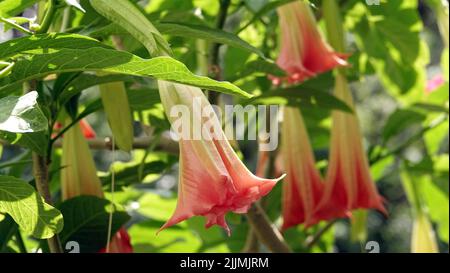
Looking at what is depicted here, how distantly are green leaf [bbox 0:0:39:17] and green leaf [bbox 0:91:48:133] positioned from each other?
0.19 m

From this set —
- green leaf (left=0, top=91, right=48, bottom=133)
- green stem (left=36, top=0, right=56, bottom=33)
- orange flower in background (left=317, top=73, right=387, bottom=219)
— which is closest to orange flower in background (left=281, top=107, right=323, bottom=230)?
orange flower in background (left=317, top=73, right=387, bottom=219)

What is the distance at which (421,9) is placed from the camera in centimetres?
621

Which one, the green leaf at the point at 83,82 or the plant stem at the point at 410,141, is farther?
the plant stem at the point at 410,141

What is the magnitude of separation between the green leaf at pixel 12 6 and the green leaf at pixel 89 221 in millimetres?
221

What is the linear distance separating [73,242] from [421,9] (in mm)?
5552

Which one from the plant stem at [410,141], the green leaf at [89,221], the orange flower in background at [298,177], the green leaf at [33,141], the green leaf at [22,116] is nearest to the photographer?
the green leaf at [22,116]

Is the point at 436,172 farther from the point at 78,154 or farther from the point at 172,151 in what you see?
the point at 78,154

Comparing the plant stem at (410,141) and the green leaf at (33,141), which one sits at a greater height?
the green leaf at (33,141)

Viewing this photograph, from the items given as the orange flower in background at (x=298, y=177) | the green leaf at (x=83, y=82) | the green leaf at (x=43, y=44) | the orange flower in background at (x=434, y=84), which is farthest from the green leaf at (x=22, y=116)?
the orange flower in background at (x=434, y=84)

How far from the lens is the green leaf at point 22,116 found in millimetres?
584

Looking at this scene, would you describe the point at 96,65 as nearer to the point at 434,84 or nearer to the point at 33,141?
the point at 33,141

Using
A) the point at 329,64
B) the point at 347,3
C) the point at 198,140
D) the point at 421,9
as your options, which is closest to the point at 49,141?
the point at 198,140

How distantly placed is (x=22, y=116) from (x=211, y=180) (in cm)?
15

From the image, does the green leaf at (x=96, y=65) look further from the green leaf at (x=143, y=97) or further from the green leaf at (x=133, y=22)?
the green leaf at (x=143, y=97)
